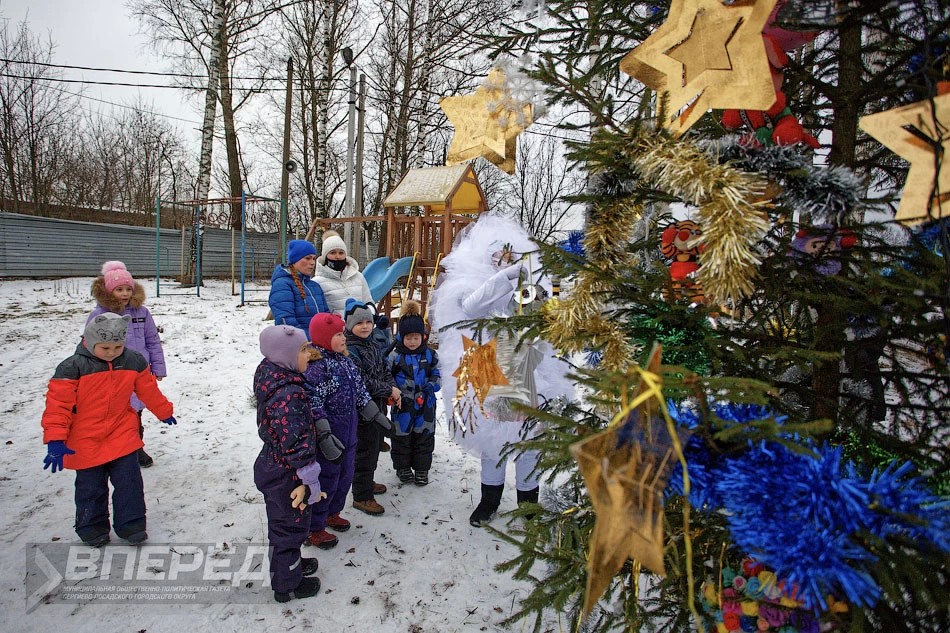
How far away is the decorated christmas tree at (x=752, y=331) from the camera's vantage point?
3.04 feet

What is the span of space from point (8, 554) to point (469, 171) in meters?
8.04

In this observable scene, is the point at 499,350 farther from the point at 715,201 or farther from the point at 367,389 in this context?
the point at 715,201

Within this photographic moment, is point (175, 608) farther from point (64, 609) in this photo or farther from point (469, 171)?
point (469, 171)

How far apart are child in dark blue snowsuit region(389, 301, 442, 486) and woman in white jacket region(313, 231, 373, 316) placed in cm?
84

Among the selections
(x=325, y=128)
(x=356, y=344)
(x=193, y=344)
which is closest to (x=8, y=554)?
(x=356, y=344)

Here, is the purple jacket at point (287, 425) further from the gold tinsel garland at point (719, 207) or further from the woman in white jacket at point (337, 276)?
the gold tinsel garland at point (719, 207)

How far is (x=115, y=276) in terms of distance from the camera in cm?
399

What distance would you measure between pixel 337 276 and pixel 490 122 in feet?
10.3

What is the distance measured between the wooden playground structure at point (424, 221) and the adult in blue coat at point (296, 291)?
368 cm

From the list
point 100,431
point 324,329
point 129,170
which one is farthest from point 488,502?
point 129,170

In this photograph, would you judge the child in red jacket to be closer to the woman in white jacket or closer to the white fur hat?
the woman in white jacket

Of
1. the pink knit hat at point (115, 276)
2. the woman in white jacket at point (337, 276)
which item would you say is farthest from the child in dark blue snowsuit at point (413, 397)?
the pink knit hat at point (115, 276)

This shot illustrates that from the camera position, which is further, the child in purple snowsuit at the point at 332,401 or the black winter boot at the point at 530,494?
the black winter boot at the point at 530,494

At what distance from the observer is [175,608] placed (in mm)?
2586
